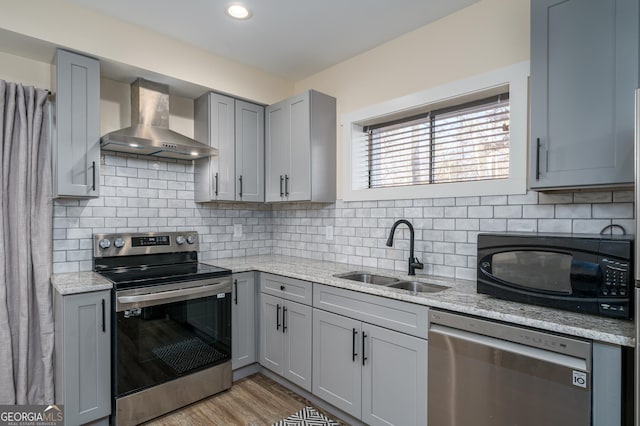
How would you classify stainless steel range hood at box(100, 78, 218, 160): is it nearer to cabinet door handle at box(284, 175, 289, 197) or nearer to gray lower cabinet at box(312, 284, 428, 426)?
cabinet door handle at box(284, 175, 289, 197)

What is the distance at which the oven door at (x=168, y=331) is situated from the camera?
2172mm

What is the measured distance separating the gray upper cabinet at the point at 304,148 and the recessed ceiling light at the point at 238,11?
803 millimetres

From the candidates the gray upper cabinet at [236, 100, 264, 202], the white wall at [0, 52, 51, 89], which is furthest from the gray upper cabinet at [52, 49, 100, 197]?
the gray upper cabinet at [236, 100, 264, 202]

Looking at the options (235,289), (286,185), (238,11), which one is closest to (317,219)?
(286,185)

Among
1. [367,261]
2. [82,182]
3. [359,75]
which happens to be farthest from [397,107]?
[82,182]

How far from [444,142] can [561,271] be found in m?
1.28

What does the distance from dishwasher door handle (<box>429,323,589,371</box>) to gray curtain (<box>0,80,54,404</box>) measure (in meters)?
2.52

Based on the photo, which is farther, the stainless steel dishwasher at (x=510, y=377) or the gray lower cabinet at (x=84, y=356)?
the gray lower cabinet at (x=84, y=356)

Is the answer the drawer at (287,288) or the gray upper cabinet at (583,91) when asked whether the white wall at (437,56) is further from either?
the drawer at (287,288)

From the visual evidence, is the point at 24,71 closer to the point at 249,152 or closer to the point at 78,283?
the point at 78,283

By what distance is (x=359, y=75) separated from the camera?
2.99 m

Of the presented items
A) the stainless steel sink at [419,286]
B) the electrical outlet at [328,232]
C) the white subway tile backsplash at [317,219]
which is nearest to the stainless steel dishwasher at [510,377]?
the stainless steel sink at [419,286]

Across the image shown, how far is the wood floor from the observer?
2.30m

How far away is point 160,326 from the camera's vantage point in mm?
2314
